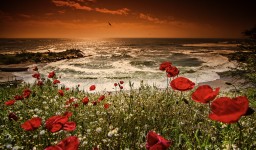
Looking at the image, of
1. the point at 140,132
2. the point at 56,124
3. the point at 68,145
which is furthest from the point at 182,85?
the point at 68,145

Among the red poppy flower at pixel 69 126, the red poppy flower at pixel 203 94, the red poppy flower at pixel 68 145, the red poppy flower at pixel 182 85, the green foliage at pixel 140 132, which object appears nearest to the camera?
the red poppy flower at pixel 68 145

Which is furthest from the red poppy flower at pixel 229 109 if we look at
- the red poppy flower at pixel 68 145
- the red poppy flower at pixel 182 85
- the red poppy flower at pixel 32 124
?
the red poppy flower at pixel 32 124

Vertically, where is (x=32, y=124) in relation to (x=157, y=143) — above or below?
below

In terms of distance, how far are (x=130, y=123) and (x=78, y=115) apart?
1546 mm

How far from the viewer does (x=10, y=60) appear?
139 ft

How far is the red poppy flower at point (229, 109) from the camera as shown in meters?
1.54

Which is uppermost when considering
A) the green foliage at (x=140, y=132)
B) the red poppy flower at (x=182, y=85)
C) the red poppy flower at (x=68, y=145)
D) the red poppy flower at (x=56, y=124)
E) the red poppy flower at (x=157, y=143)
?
the red poppy flower at (x=182, y=85)

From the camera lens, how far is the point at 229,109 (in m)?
1.60

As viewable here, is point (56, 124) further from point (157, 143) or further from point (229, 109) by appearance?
point (229, 109)

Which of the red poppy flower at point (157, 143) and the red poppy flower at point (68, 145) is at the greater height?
the red poppy flower at point (157, 143)

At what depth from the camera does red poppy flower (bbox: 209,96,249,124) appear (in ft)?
5.06

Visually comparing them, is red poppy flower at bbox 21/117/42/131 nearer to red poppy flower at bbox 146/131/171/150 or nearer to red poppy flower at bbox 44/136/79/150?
red poppy flower at bbox 44/136/79/150

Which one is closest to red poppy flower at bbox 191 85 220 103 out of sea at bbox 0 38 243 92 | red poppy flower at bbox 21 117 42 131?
red poppy flower at bbox 21 117 42 131

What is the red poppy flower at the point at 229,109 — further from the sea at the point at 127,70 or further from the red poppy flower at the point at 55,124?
the sea at the point at 127,70
